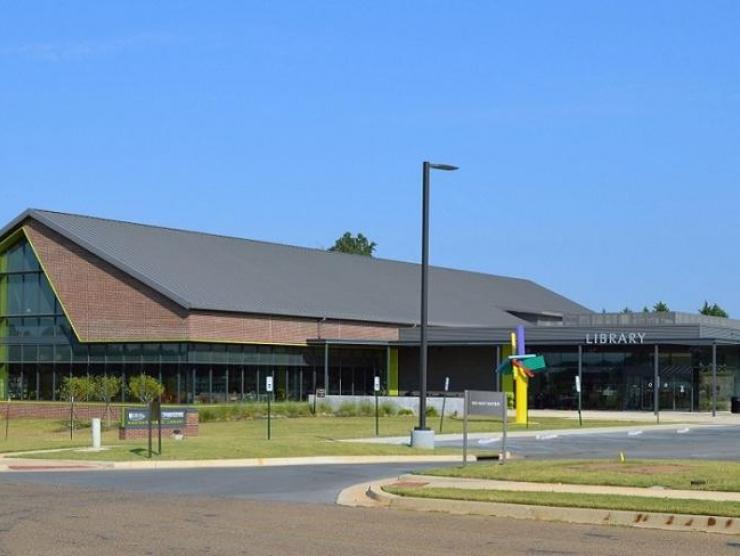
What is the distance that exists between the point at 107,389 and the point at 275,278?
49.5ft

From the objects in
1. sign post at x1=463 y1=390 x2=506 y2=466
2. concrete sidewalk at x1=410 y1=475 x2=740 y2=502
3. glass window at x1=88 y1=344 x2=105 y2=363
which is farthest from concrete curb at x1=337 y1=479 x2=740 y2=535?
glass window at x1=88 y1=344 x2=105 y2=363

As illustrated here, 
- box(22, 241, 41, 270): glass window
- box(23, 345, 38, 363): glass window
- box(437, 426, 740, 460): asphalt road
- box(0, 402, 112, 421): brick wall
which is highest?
box(22, 241, 41, 270): glass window

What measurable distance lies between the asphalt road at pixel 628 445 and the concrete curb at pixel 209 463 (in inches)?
120

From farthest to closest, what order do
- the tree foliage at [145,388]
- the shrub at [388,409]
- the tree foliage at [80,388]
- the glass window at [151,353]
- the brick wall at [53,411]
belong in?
1. the glass window at [151,353]
2. the shrub at [388,409]
3. the brick wall at [53,411]
4. the tree foliage at [145,388]
5. the tree foliage at [80,388]

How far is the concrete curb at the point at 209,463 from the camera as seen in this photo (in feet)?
85.8

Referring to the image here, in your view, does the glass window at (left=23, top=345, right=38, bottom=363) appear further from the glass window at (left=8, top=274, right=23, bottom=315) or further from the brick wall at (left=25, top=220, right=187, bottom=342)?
the brick wall at (left=25, top=220, right=187, bottom=342)

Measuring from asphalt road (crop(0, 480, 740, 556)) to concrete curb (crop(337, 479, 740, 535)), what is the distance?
0.32 metres

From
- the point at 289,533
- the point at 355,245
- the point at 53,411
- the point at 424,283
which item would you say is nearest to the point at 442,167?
the point at 424,283

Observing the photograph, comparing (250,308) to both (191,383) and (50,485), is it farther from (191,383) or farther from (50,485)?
(50,485)

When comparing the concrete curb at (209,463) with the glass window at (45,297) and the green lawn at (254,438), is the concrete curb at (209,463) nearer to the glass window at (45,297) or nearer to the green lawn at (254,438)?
the green lawn at (254,438)

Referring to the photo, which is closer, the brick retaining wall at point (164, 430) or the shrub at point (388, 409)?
the brick retaining wall at point (164, 430)

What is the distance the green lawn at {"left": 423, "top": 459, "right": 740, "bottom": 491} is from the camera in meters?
18.3

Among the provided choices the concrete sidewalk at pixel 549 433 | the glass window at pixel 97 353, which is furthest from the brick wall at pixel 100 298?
the concrete sidewalk at pixel 549 433

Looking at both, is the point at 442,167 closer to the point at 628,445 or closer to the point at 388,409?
the point at 628,445
